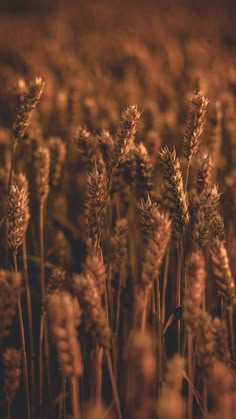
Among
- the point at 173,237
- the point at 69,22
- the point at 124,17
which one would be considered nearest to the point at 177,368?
the point at 173,237

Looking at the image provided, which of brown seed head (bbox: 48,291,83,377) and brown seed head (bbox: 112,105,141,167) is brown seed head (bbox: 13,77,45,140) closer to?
brown seed head (bbox: 112,105,141,167)

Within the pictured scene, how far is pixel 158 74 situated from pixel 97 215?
2387 mm

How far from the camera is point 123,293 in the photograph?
4.42 feet

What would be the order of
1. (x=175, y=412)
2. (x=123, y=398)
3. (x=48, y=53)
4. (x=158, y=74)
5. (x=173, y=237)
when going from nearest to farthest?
(x=175, y=412), (x=123, y=398), (x=173, y=237), (x=158, y=74), (x=48, y=53)

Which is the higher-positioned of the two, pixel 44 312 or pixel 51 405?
pixel 44 312

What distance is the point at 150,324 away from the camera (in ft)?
4.94

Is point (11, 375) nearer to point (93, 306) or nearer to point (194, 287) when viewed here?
point (93, 306)

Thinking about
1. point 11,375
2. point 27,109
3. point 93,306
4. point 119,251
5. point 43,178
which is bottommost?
point 11,375

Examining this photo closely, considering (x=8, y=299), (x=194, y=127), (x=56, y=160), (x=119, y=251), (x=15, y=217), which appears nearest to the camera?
(x=8, y=299)

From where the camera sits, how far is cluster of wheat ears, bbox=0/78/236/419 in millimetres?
711

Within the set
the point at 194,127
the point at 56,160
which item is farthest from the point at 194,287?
the point at 56,160

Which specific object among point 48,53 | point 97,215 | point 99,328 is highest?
point 48,53

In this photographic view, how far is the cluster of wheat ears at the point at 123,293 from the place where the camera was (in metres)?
0.71

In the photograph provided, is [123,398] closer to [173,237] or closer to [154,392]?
[154,392]
